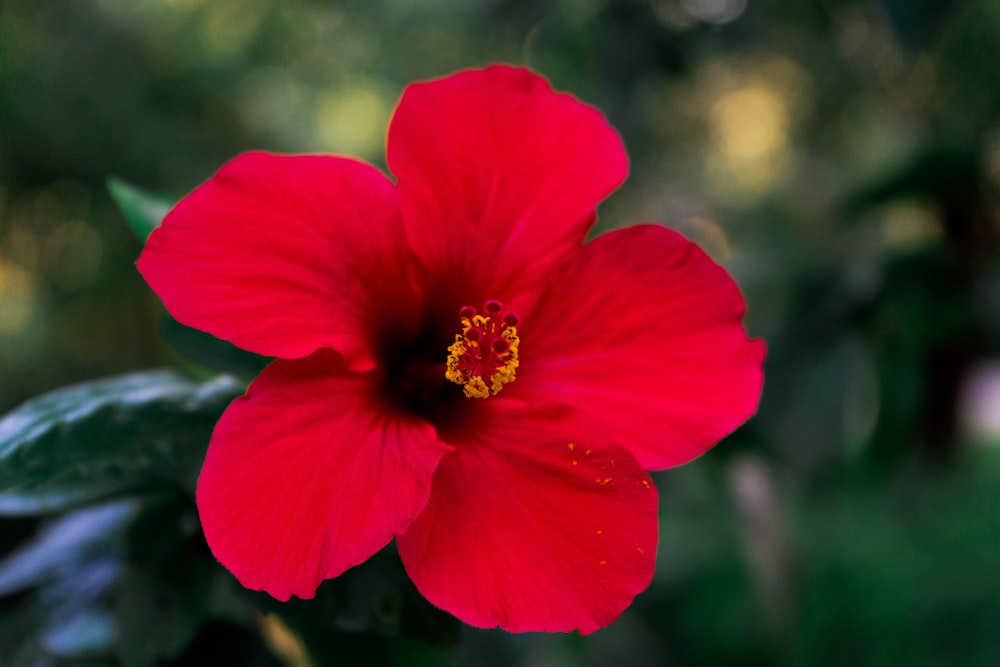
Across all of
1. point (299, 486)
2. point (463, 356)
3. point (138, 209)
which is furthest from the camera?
point (138, 209)

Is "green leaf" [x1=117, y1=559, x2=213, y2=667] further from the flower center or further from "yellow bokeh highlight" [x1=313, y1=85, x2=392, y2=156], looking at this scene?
"yellow bokeh highlight" [x1=313, y1=85, x2=392, y2=156]

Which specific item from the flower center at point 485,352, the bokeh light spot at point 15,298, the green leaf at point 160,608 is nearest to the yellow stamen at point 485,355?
the flower center at point 485,352

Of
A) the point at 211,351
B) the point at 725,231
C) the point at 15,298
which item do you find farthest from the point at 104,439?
the point at 15,298

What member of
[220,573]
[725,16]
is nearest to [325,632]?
[220,573]

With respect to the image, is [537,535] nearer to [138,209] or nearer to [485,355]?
[485,355]

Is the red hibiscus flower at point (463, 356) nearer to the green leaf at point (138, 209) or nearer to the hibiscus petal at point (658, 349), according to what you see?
the hibiscus petal at point (658, 349)

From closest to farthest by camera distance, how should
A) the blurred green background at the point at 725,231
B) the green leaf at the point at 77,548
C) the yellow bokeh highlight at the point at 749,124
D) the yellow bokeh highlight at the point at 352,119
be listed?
the green leaf at the point at 77,548 < the blurred green background at the point at 725,231 < the yellow bokeh highlight at the point at 749,124 < the yellow bokeh highlight at the point at 352,119
